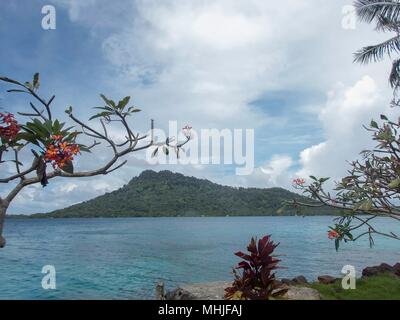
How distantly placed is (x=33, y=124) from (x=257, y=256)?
3.81 m

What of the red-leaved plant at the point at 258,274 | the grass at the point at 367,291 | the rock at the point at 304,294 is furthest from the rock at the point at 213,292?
the red-leaved plant at the point at 258,274

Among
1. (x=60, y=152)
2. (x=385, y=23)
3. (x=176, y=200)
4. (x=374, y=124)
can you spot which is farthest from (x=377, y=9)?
(x=176, y=200)

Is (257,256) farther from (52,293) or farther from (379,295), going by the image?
(52,293)

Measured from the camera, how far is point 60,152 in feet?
7.41

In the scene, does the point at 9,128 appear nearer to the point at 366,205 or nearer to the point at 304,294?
the point at 366,205

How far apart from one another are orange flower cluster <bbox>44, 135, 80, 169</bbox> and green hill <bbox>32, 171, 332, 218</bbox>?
85.2 metres

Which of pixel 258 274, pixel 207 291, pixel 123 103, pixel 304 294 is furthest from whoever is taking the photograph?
pixel 207 291

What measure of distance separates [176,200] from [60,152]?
116m

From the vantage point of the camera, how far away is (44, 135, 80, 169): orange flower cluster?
7.22 feet

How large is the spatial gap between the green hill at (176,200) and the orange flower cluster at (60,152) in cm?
8516

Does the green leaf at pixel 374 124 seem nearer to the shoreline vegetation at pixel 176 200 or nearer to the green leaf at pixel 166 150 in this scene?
the green leaf at pixel 166 150

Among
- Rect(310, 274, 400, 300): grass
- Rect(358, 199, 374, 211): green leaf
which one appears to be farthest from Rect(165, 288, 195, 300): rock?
Rect(358, 199, 374, 211): green leaf

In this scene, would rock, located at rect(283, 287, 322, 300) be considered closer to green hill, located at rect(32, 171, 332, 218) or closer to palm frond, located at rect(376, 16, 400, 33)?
palm frond, located at rect(376, 16, 400, 33)
